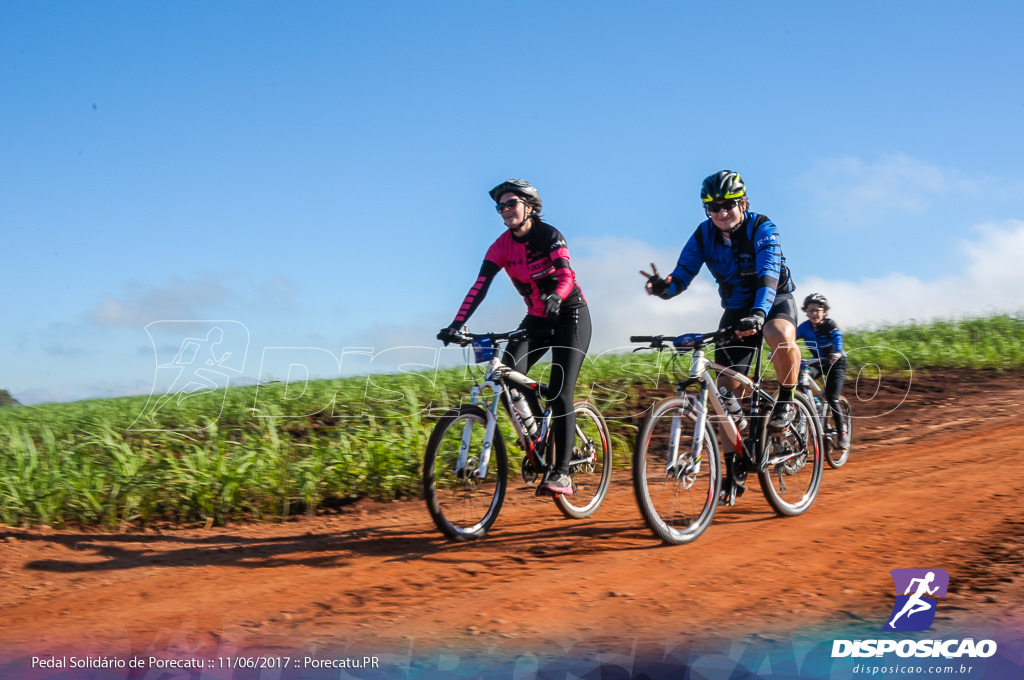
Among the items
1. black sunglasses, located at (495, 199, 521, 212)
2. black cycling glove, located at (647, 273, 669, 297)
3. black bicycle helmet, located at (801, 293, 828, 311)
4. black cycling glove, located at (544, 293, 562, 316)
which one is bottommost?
black cycling glove, located at (544, 293, 562, 316)

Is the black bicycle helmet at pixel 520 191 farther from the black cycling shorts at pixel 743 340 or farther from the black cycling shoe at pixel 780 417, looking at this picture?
the black cycling shoe at pixel 780 417

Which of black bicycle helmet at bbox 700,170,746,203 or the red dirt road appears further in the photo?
black bicycle helmet at bbox 700,170,746,203

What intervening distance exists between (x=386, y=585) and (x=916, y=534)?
130 inches

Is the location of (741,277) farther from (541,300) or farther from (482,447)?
(482,447)

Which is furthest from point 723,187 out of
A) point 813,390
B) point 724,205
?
point 813,390

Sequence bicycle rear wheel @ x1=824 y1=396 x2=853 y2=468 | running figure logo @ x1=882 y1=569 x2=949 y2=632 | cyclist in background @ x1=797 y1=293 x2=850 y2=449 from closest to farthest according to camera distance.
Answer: running figure logo @ x1=882 y1=569 x2=949 y2=632, bicycle rear wheel @ x1=824 y1=396 x2=853 y2=468, cyclist in background @ x1=797 y1=293 x2=850 y2=449

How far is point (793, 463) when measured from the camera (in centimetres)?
591

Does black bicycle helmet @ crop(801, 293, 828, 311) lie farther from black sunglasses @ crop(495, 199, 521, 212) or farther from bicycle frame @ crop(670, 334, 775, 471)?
black sunglasses @ crop(495, 199, 521, 212)

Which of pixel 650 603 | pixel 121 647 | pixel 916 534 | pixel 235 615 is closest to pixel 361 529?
pixel 235 615

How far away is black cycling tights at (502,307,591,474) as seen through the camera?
5406 mm

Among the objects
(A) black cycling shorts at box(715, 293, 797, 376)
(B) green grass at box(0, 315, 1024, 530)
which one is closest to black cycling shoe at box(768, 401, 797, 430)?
(A) black cycling shorts at box(715, 293, 797, 376)

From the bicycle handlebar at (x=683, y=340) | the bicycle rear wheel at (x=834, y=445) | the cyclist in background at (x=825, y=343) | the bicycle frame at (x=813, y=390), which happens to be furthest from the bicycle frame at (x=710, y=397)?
the cyclist in background at (x=825, y=343)

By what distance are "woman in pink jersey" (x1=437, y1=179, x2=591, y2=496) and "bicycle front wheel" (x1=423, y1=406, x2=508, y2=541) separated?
0.39 m

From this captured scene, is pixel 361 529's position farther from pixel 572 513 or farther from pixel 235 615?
pixel 235 615
